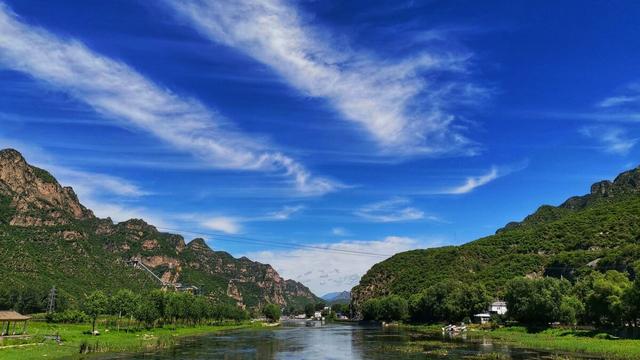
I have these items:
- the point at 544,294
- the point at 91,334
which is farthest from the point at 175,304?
the point at 544,294

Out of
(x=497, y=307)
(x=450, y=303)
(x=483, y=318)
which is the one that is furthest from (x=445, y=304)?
(x=497, y=307)

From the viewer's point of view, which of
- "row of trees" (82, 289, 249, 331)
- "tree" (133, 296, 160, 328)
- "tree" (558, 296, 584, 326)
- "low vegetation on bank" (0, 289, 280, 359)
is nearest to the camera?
"low vegetation on bank" (0, 289, 280, 359)

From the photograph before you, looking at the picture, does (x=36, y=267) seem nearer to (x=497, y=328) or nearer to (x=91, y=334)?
(x=91, y=334)

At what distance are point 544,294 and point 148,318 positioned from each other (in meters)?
81.7

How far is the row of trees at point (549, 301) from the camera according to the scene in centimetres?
8238

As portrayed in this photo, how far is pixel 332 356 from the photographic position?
64625 mm

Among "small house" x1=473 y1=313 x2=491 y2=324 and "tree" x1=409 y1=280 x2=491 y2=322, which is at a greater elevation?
"tree" x1=409 y1=280 x2=491 y2=322

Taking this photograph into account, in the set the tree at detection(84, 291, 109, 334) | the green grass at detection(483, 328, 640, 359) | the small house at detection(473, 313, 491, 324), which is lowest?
the green grass at detection(483, 328, 640, 359)

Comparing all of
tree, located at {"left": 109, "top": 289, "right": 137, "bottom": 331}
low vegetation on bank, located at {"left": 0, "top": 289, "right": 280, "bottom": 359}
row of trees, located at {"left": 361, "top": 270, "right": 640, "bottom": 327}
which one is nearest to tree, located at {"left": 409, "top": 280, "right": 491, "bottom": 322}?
row of trees, located at {"left": 361, "top": 270, "right": 640, "bottom": 327}

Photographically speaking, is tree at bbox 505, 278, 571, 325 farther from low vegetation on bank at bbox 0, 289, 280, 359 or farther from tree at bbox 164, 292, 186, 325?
tree at bbox 164, 292, 186, 325

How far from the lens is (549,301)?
103 meters

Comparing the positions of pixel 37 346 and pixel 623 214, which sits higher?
pixel 623 214

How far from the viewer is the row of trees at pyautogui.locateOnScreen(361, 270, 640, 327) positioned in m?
82.4

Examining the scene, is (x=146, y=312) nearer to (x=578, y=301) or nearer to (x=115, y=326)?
(x=115, y=326)
